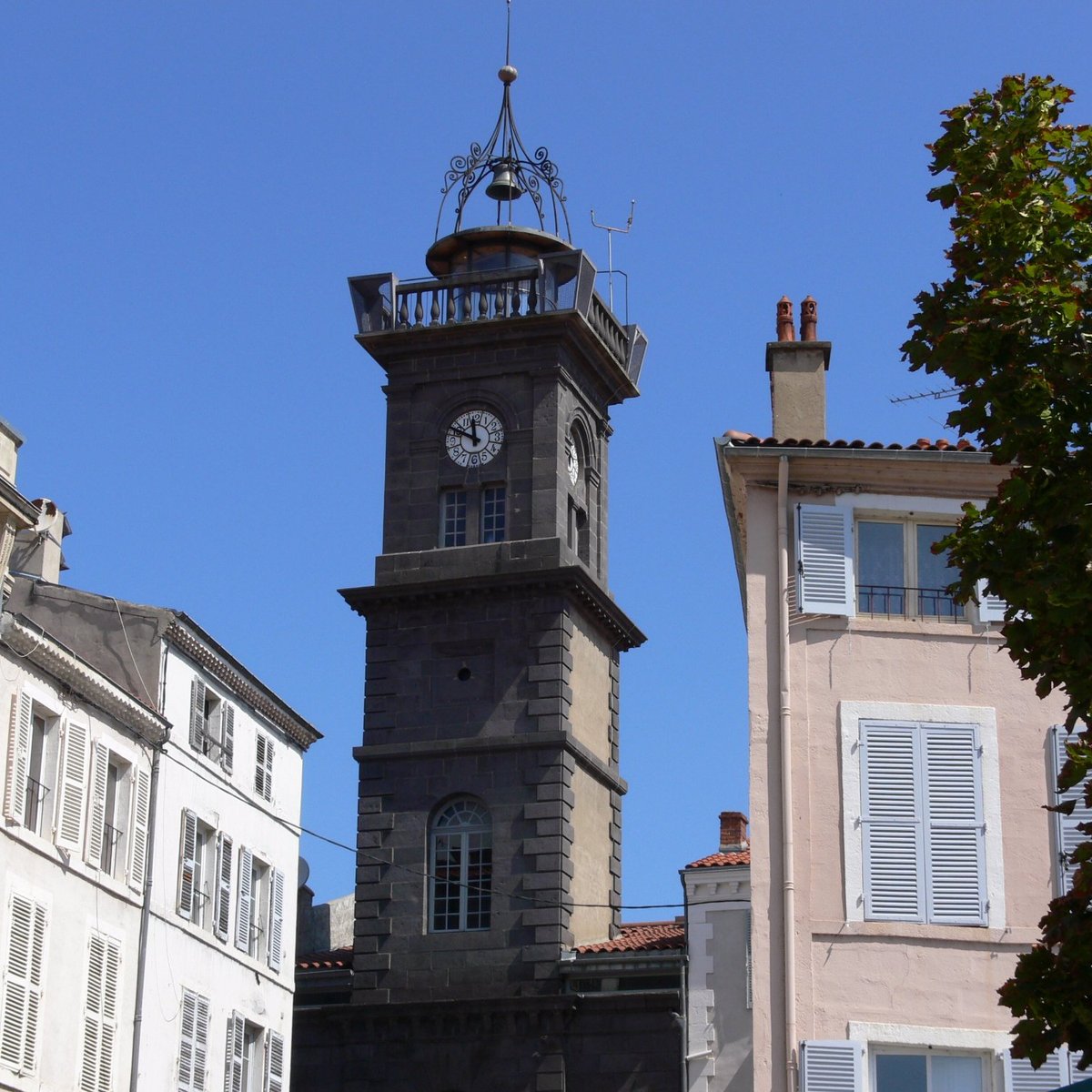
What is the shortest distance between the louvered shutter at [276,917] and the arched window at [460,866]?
7258 millimetres

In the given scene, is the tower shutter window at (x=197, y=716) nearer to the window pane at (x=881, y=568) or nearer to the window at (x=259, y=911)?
the window at (x=259, y=911)

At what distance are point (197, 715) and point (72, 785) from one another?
4360mm

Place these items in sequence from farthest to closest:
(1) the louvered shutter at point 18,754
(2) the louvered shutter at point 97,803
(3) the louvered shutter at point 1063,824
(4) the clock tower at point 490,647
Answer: (4) the clock tower at point 490,647 < (2) the louvered shutter at point 97,803 < (1) the louvered shutter at point 18,754 < (3) the louvered shutter at point 1063,824

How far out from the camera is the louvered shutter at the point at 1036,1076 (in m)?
22.7

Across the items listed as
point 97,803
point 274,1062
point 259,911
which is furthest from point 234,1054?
point 97,803

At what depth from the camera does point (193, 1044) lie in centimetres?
3434

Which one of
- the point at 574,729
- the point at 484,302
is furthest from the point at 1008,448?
the point at 484,302

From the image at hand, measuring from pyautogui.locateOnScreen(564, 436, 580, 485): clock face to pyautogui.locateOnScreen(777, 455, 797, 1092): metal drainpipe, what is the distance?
23.6m

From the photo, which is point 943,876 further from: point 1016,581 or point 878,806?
point 1016,581

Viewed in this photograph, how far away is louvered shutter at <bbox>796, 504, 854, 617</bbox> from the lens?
2494 centimetres

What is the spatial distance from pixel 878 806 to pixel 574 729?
22.9 meters

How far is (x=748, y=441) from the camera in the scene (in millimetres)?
25266

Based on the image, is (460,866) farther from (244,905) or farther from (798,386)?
(798,386)

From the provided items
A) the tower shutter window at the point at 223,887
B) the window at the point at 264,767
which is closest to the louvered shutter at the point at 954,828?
the tower shutter window at the point at 223,887
